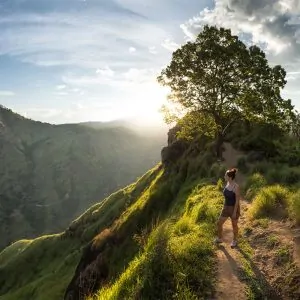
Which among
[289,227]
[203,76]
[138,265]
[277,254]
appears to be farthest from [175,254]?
[203,76]

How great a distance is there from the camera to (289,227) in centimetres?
1518

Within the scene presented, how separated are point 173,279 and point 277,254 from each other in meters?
3.78

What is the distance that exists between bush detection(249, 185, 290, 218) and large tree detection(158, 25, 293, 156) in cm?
2050

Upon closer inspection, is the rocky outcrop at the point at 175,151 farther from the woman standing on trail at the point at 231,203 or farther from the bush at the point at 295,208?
the woman standing on trail at the point at 231,203

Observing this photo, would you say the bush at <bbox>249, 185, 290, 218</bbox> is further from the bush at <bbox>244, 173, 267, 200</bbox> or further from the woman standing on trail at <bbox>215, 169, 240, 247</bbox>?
the bush at <bbox>244, 173, 267, 200</bbox>

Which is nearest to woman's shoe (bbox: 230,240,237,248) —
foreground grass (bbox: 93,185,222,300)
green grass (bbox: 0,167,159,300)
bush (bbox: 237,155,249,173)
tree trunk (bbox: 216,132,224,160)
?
foreground grass (bbox: 93,185,222,300)

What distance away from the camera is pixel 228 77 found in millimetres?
37875

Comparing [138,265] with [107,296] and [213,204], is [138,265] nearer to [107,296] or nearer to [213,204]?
[107,296]

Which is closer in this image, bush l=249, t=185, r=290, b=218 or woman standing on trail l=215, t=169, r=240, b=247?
woman standing on trail l=215, t=169, r=240, b=247

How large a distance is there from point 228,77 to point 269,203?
22187mm

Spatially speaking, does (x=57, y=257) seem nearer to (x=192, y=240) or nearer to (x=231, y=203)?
(x=231, y=203)

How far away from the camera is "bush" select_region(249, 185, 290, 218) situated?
57.3ft

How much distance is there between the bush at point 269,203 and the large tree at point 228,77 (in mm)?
20496

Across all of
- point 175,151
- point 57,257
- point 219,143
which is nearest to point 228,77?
point 219,143
